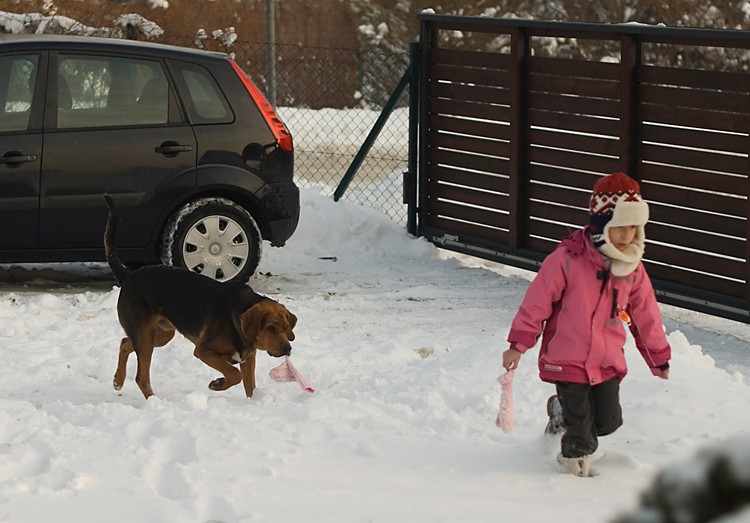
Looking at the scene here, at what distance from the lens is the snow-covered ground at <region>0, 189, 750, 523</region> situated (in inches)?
158

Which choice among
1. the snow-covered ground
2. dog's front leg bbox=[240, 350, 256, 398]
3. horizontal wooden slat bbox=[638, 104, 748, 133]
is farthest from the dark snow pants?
horizontal wooden slat bbox=[638, 104, 748, 133]

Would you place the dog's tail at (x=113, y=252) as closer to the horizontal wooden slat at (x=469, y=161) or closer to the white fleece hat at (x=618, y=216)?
the white fleece hat at (x=618, y=216)

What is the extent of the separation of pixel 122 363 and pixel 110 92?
121 inches

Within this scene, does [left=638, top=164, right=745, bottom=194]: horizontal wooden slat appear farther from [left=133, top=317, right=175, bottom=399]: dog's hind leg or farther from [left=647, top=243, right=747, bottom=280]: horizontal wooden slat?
[left=133, top=317, right=175, bottom=399]: dog's hind leg

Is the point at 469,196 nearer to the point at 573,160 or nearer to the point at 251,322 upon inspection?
the point at 573,160

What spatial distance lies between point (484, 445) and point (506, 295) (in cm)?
436

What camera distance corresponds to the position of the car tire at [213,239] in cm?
861

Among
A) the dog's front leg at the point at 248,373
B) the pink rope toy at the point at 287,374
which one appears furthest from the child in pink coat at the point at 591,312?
the dog's front leg at the point at 248,373

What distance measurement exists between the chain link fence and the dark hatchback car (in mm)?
6781

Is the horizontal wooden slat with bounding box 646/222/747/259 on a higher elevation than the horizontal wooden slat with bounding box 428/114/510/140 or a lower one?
lower

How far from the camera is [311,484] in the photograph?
4.19 metres

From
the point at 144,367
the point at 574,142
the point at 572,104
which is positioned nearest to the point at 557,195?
the point at 574,142

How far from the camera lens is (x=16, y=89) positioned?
8398 mm

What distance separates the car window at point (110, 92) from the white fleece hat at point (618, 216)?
4.99 m
